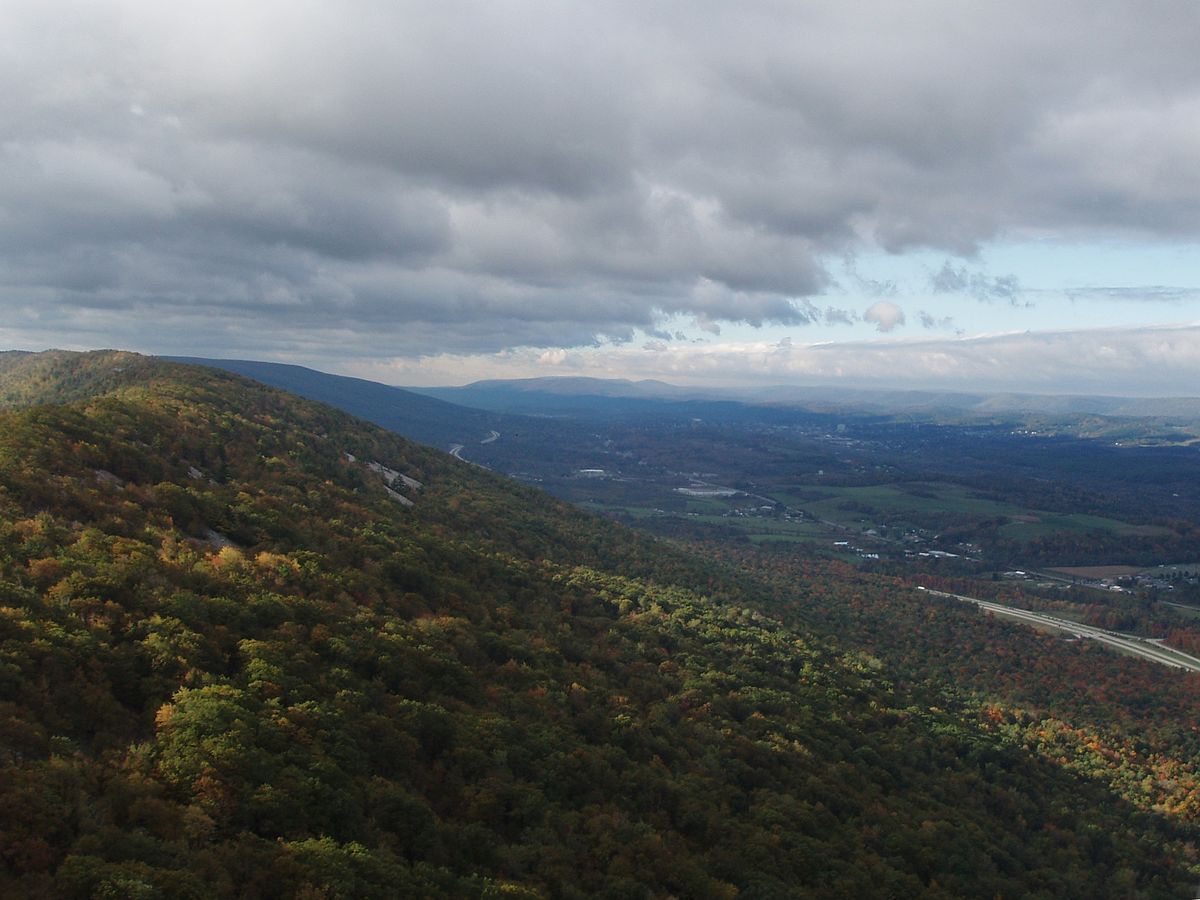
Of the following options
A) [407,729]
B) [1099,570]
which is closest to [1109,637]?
[1099,570]

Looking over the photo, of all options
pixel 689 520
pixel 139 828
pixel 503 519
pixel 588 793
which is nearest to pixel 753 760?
pixel 588 793

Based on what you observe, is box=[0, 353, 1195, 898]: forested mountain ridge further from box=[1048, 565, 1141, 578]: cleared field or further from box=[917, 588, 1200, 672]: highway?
box=[1048, 565, 1141, 578]: cleared field

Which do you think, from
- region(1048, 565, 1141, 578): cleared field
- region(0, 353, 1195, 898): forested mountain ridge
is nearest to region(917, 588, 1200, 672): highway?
region(1048, 565, 1141, 578): cleared field

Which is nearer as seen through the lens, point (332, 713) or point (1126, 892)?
point (332, 713)

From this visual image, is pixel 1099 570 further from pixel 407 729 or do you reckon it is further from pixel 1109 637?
pixel 407 729

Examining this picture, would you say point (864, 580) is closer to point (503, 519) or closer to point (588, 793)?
point (503, 519)

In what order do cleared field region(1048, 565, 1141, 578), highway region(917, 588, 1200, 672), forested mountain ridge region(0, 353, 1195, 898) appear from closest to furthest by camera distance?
forested mountain ridge region(0, 353, 1195, 898) → highway region(917, 588, 1200, 672) → cleared field region(1048, 565, 1141, 578)

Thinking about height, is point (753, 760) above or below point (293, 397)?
below
